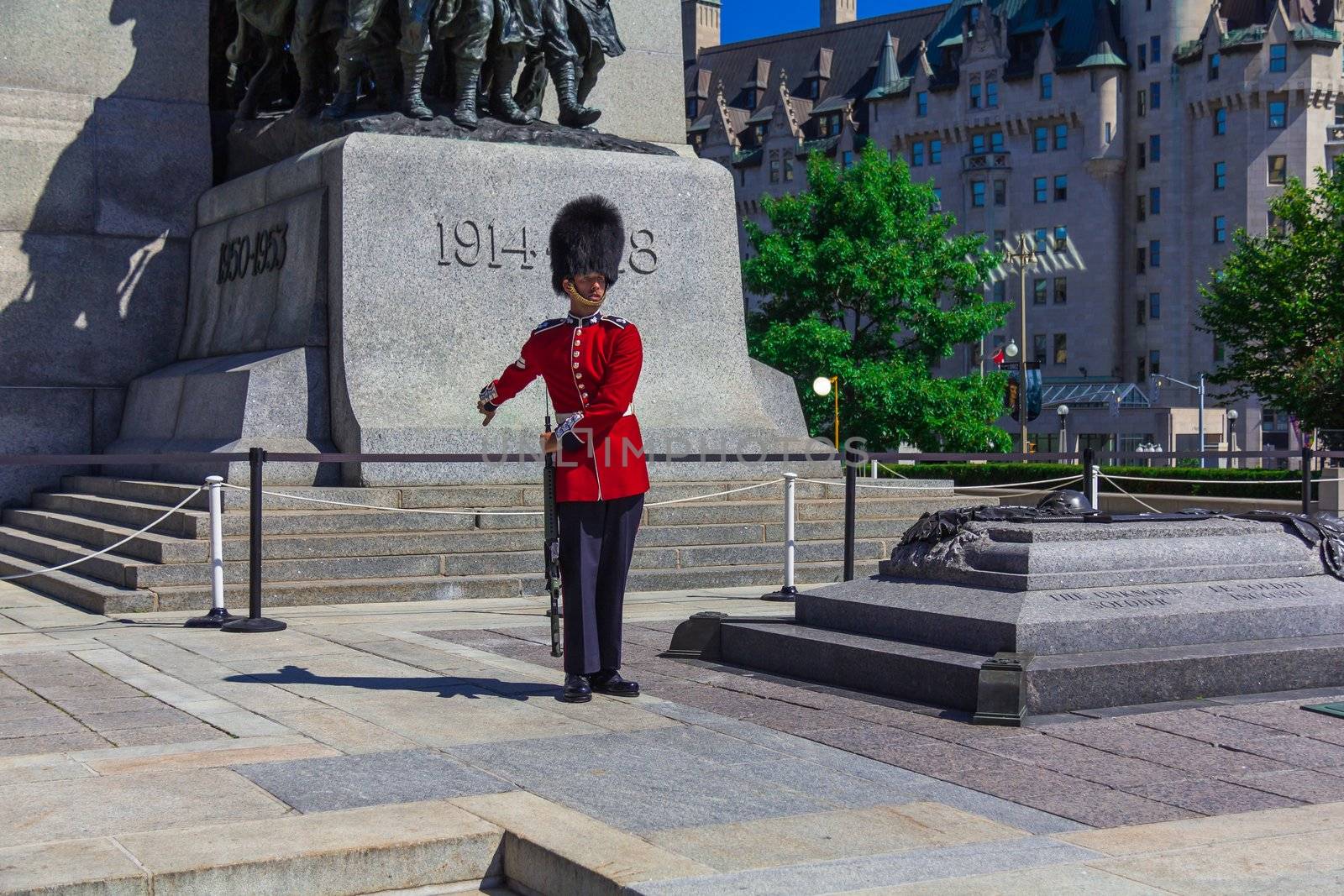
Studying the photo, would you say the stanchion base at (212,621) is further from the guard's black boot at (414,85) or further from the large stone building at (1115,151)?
the large stone building at (1115,151)

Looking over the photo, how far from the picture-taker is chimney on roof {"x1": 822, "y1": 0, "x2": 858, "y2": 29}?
371 feet

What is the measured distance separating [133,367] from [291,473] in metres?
4.70

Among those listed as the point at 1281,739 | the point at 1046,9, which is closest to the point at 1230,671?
the point at 1281,739

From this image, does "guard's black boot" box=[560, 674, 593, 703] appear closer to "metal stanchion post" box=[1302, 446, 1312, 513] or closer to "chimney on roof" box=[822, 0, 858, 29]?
"metal stanchion post" box=[1302, 446, 1312, 513]

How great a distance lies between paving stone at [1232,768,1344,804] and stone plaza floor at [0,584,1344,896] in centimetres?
2

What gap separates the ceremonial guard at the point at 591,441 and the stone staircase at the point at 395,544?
452cm

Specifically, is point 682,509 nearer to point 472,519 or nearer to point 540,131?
point 472,519

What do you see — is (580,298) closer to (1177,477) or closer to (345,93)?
(345,93)

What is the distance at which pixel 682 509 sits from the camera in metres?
14.0

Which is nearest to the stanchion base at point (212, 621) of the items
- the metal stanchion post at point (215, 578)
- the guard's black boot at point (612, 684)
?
the metal stanchion post at point (215, 578)

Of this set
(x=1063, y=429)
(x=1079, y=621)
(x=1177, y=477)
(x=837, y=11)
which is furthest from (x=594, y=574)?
(x=837, y=11)

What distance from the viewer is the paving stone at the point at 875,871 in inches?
174

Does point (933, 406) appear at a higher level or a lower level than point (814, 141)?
lower

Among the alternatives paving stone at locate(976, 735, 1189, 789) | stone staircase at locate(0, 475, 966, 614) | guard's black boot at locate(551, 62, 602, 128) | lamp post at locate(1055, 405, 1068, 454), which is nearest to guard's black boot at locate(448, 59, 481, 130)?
guard's black boot at locate(551, 62, 602, 128)
